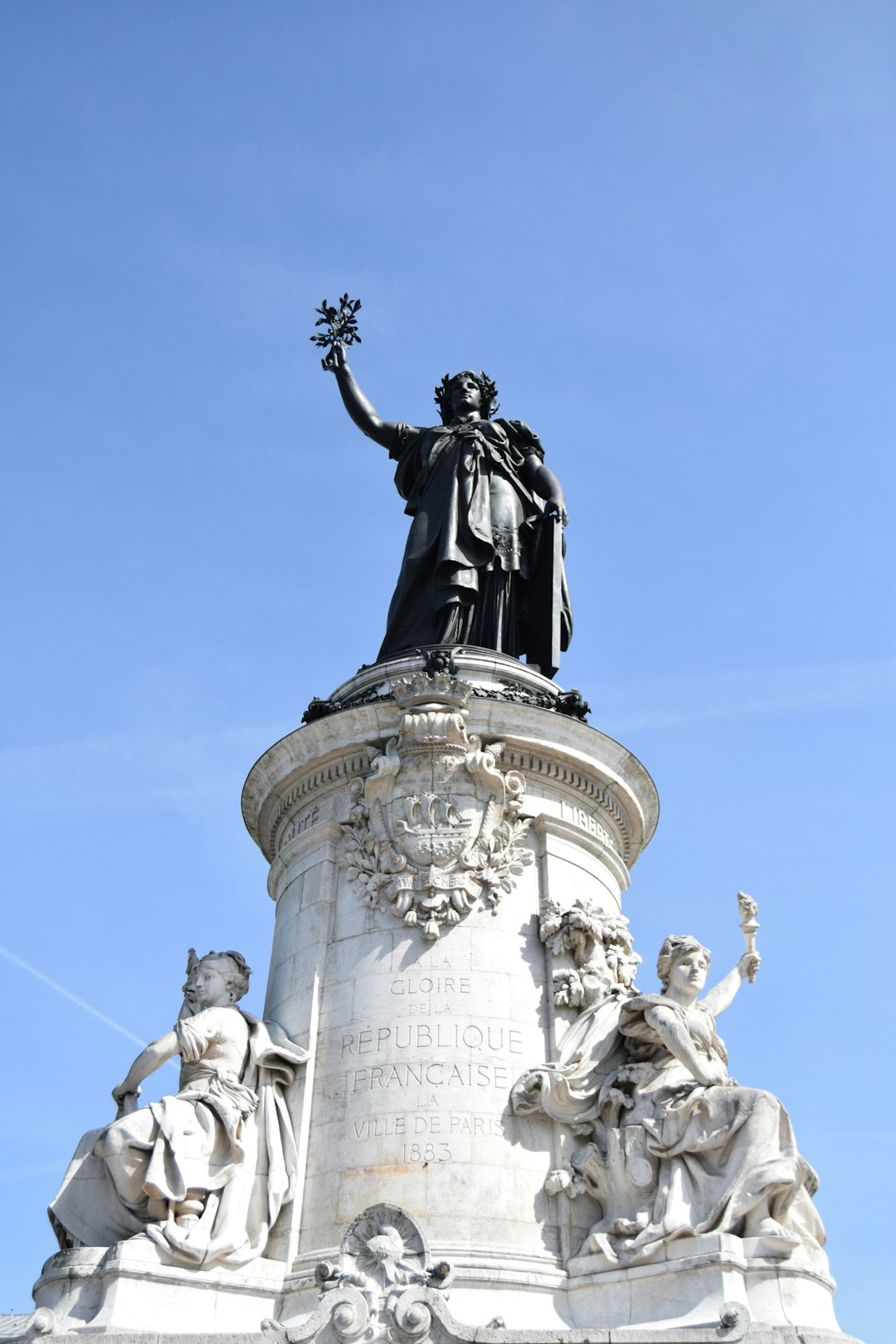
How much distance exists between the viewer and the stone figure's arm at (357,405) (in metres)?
19.6

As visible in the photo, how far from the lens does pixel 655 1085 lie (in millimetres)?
11930

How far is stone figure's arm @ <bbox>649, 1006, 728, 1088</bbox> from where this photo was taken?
1180 centimetres

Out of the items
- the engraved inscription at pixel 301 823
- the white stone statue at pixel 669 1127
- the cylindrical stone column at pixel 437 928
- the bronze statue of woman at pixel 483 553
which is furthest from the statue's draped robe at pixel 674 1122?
the bronze statue of woman at pixel 483 553

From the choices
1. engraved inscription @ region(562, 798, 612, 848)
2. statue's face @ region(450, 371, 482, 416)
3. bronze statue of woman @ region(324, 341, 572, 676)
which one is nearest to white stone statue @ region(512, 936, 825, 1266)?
engraved inscription @ region(562, 798, 612, 848)

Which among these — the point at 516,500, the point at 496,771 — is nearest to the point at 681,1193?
the point at 496,771

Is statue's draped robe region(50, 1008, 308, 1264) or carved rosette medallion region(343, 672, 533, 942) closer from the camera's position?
statue's draped robe region(50, 1008, 308, 1264)

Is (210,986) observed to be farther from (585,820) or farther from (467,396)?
(467,396)

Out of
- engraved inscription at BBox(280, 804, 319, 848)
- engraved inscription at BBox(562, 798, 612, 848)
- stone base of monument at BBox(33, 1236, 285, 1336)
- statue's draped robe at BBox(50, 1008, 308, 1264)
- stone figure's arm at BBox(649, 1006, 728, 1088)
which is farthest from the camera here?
engraved inscription at BBox(280, 804, 319, 848)

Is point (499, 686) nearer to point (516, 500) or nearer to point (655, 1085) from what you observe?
point (516, 500)

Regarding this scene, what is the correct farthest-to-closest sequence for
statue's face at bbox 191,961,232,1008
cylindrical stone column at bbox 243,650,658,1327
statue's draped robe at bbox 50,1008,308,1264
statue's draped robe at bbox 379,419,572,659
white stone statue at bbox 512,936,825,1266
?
statue's draped robe at bbox 379,419,572,659
statue's face at bbox 191,961,232,1008
cylindrical stone column at bbox 243,650,658,1327
statue's draped robe at bbox 50,1008,308,1264
white stone statue at bbox 512,936,825,1266

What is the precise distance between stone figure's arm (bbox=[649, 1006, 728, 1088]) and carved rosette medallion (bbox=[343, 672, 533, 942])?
2026 mm

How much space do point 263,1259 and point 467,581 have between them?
321 inches

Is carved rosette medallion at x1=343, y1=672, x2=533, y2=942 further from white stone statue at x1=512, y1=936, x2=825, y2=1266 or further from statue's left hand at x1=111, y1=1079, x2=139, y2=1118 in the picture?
statue's left hand at x1=111, y1=1079, x2=139, y2=1118

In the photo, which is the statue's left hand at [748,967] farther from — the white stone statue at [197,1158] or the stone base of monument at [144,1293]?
the stone base of monument at [144,1293]
